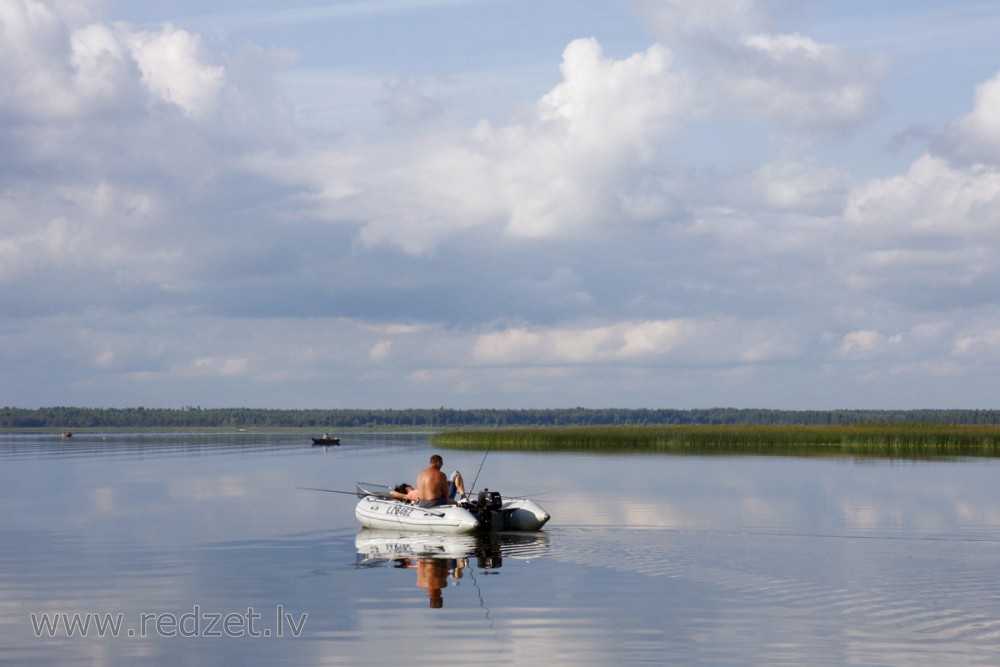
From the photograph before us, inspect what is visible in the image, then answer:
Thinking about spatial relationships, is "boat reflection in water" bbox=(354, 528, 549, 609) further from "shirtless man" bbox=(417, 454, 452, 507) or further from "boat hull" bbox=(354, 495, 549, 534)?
"shirtless man" bbox=(417, 454, 452, 507)

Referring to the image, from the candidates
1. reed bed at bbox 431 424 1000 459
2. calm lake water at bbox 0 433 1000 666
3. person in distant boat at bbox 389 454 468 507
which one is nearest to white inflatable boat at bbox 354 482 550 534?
person in distant boat at bbox 389 454 468 507

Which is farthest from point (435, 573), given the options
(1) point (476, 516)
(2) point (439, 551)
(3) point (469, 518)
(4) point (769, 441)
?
(4) point (769, 441)

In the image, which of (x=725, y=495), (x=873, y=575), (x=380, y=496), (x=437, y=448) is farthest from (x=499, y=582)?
(x=437, y=448)

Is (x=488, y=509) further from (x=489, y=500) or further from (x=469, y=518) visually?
(x=469, y=518)

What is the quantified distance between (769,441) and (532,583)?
5360 cm

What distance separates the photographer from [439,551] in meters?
21.5

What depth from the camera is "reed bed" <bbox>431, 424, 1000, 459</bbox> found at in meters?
60.8

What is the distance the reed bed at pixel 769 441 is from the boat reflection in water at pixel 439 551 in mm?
34871

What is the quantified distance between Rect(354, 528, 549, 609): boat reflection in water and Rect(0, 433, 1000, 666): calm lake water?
84 millimetres

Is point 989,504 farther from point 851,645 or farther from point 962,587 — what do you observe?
point 851,645

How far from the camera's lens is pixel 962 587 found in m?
16.0

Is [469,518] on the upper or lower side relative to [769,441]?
lower

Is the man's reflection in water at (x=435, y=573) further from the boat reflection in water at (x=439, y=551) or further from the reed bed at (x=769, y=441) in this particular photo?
the reed bed at (x=769, y=441)

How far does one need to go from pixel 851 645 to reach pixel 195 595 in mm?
8917
